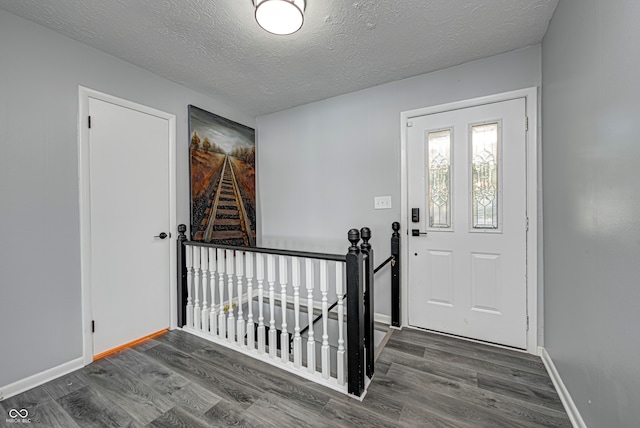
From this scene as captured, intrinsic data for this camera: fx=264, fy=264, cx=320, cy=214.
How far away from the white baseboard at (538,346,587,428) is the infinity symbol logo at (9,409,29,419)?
3.03 metres

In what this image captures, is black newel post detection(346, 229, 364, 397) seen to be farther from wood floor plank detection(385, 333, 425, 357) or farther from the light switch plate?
the light switch plate

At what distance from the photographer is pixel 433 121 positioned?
2.50 metres

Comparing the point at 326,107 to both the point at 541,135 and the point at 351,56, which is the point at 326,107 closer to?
the point at 351,56

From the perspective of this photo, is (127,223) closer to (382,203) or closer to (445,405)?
(382,203)

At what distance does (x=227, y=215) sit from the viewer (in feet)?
10.4

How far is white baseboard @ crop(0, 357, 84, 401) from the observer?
5.46 feet

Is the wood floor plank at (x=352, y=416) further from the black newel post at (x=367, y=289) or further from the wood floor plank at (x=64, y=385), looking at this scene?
the wood floor plank at (x=64, y=385)

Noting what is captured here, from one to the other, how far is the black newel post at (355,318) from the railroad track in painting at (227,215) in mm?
1938

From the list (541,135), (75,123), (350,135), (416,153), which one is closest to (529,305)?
(541,135)

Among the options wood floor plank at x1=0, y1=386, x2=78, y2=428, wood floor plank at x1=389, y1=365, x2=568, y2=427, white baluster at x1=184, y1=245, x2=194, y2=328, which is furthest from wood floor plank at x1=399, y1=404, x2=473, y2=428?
white baluster at x1=184, y1=245, x2=194, y2=328

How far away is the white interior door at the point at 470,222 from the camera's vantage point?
219cm

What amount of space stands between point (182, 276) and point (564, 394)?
10.0ft

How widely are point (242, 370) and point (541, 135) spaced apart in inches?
A: 114

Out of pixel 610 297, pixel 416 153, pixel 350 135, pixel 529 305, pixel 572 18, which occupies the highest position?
pixel 572 18
